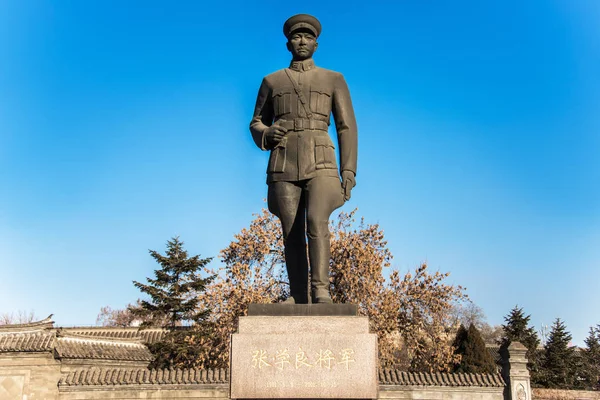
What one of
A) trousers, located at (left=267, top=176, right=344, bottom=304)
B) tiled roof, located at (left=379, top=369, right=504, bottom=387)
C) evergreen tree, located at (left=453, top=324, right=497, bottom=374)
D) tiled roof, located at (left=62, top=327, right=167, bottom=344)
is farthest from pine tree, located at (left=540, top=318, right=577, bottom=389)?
trousers, located at (left=267, top=176, right=344, bottom=304)

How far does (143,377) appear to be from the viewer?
17406 mm

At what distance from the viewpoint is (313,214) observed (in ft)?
18.9

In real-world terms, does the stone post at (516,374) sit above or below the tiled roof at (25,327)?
below

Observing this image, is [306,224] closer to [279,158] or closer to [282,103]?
[279,158]

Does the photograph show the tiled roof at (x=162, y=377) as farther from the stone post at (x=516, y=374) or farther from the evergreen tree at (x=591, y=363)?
the evergreen tree at (x=591, y=363)

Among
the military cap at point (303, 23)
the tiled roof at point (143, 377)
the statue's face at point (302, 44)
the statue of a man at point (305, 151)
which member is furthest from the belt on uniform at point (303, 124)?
the tiled roof at point (143, 377)

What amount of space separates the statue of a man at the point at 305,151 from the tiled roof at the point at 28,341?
16.0m

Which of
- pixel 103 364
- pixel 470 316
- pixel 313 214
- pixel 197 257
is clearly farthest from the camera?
pixel 470 316

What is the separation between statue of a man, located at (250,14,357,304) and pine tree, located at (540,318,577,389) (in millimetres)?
29911

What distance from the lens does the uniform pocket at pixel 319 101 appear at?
19.9 ft

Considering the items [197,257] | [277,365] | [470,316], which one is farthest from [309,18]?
[470,316]

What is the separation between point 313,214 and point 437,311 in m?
16.4

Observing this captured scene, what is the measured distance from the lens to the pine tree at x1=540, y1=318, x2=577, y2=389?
32.1 meters

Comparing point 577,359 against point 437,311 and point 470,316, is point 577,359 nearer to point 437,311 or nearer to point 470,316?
point 437,311
